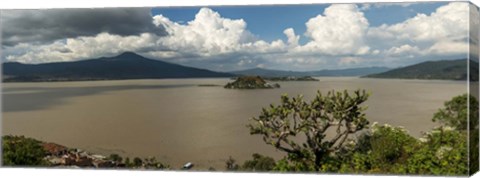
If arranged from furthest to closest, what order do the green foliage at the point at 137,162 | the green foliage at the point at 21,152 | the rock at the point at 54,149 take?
the green foliage at the point at 21,152, the rock at the point at 54,149, the green foliage at the point at 137,162

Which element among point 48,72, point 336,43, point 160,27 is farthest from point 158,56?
point 336,43

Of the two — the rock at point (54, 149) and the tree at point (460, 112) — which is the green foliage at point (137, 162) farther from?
the tree at point (460, 112)

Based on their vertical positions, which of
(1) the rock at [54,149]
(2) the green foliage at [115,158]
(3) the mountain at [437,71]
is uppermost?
(3) the mountain at [437,71]

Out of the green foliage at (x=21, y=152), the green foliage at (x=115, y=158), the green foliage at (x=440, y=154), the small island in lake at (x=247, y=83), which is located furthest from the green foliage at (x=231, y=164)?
the green foliage at (x=21, y=152)

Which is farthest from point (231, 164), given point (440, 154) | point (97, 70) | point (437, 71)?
point (437, 71)

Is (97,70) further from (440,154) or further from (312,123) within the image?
(440,154)

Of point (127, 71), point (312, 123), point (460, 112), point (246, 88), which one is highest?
point (127, 71)

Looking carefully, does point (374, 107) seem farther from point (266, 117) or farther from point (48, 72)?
point (48, 72)
